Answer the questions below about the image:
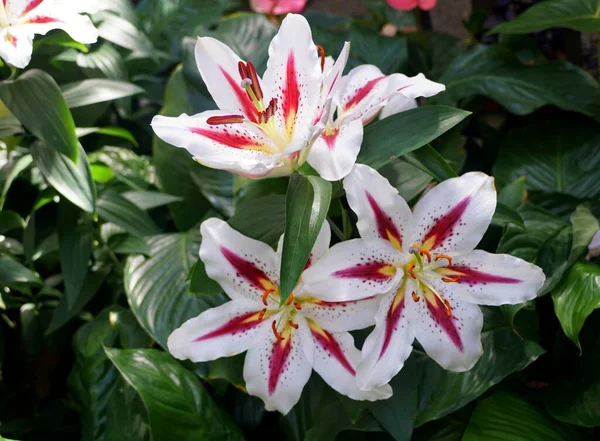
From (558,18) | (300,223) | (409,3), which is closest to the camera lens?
(300,223)

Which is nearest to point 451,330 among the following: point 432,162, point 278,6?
point 432,162

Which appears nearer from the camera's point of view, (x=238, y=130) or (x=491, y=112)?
(x=238, y=130)

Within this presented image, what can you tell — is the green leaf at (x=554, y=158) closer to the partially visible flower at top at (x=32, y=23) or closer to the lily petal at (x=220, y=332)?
the lily petal at (x=220, y=332)

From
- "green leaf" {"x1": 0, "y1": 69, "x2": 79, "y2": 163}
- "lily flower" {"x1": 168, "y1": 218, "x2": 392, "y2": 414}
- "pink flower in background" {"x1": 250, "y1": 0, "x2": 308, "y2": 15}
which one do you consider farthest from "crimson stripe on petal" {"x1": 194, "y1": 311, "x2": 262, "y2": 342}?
"pink flower in background" {"x1": 250, "y1": 0, "x2": 308, "y2": 15}

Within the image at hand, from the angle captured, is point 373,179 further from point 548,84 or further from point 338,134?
point 548,84

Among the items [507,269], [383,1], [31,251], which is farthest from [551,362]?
[383,1]

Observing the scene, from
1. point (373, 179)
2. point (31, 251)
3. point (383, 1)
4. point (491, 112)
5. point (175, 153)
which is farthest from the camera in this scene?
point (383, 1)

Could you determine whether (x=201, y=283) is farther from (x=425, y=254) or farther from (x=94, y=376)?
(x=94, y=376)
